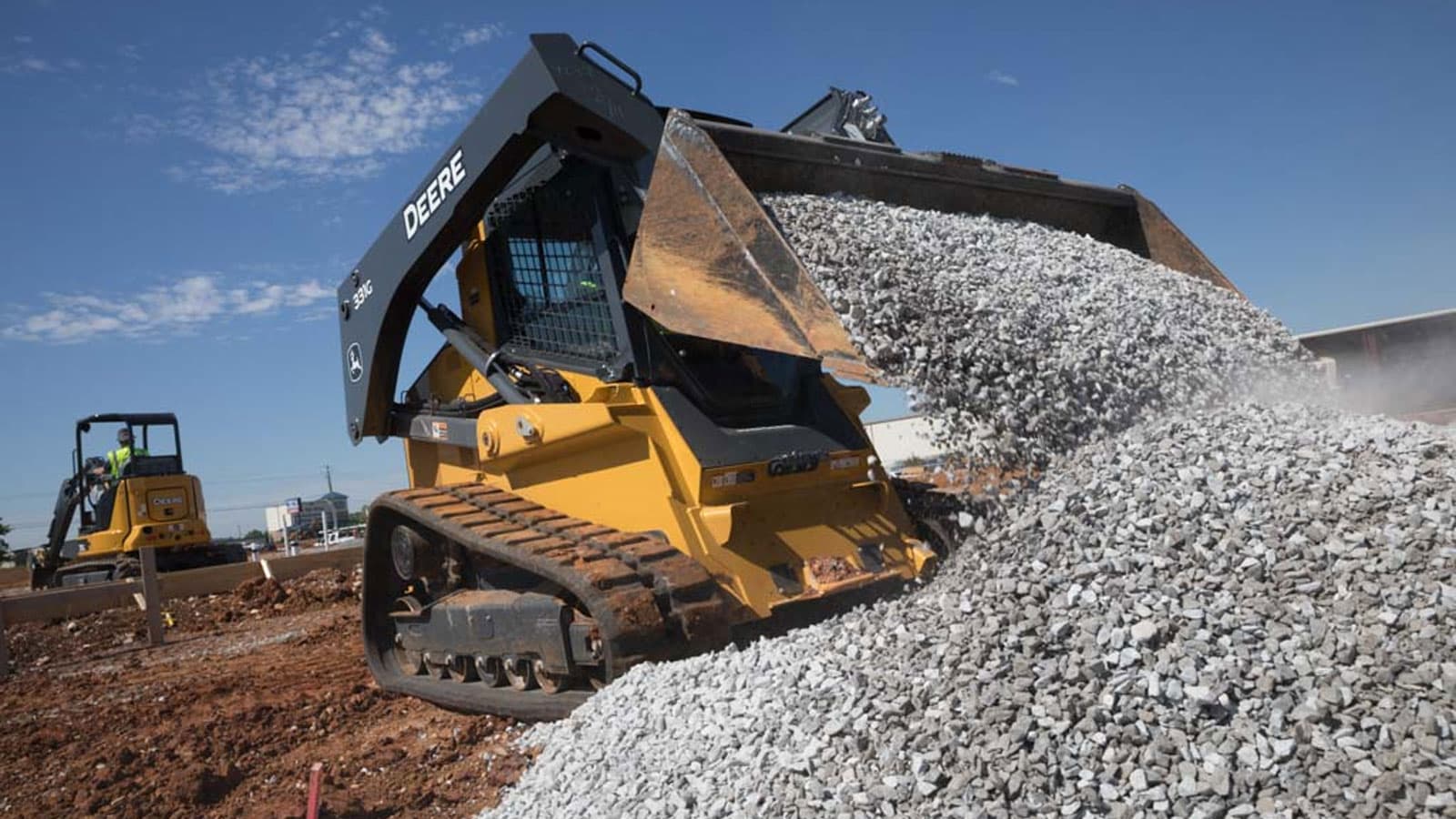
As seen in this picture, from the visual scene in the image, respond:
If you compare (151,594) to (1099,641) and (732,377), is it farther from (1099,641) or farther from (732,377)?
(1099,641)

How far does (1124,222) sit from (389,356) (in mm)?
4272

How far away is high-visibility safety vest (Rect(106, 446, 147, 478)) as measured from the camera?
12.5 m

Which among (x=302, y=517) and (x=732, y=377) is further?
(x=302, y=517)

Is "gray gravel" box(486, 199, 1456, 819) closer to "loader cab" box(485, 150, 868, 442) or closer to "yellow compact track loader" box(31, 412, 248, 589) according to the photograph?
"loader cab" box(485, 150, 868, 442)

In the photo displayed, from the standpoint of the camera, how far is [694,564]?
4.01m

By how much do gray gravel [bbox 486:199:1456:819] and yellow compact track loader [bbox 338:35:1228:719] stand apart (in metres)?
0.33

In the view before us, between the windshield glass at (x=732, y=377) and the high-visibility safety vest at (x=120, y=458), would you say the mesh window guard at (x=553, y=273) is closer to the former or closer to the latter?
the windshield glass at (x=732, y=377)

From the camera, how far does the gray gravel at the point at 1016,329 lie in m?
3.56

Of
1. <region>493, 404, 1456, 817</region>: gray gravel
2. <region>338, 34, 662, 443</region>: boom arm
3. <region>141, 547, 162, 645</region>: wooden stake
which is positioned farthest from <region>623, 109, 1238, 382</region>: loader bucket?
<region>141, 547, 162, 645</region>: wooden stake

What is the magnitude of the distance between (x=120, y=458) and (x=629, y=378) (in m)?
10.8

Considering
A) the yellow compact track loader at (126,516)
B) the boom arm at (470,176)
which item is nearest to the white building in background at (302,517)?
the yellow compact track loader at (126,516)

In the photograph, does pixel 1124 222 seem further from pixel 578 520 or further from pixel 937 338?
pixel 578 520

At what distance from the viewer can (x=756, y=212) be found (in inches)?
141

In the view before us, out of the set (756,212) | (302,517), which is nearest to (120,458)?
(756,212)
